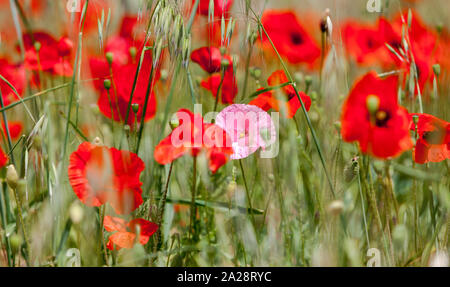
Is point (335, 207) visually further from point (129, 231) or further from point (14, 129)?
point (14, 129)

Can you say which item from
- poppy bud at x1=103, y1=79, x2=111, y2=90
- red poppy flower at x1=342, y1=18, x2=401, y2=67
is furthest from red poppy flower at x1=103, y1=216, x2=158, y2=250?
red poppy flower at x1=342, y1=18, x2=401, y2=67

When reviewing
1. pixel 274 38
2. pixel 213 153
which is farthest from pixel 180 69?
pixel 274 38

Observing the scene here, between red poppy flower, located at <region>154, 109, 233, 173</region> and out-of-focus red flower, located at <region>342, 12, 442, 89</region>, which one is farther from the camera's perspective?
out-of-focus red flower, located at <region>342, 12, 442, 89</region>

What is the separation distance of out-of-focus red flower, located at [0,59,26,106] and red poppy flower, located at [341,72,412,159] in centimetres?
67

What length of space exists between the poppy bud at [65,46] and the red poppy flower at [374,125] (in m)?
0.59

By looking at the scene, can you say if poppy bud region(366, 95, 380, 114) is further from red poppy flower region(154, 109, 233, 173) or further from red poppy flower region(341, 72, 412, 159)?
red poppy flower region(154, 109, 233, 173)

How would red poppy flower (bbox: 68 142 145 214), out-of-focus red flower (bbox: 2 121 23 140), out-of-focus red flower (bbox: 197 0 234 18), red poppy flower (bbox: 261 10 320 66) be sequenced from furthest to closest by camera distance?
red poppy flower (bbox: 261 10 320 66) < out-of-focus red flower (bbox: 2 121 23 140) < out-of-focus red flower (bbox: 197 0 234 18) < red poppy flower (bbox: 68 142 145 214)

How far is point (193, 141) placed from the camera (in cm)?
74

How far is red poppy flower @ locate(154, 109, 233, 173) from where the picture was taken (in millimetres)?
741

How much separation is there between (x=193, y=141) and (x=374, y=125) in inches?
9.5

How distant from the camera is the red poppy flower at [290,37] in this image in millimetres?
1264

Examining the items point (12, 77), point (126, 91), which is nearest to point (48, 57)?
point (12, 77)
